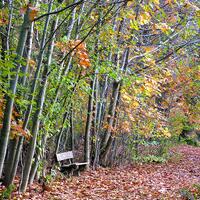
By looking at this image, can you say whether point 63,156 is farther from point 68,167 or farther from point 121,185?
point 121,185

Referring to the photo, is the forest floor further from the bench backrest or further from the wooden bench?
the bench backrest

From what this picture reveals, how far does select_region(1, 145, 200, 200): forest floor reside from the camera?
6355 millimetres

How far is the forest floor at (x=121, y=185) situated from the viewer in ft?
20.9

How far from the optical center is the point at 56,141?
8.51 metres

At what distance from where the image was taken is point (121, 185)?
7.84 meters

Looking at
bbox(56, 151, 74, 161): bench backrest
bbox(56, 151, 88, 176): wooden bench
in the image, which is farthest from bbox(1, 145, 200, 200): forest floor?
bbox(56, 151, 74, 161): bench backrest

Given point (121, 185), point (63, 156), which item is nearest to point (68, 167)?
point (63, 156)

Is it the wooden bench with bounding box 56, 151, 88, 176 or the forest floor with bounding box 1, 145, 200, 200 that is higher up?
the wooden bench with bounding box 56, 151, 88, 176

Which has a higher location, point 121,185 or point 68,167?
point 68,167

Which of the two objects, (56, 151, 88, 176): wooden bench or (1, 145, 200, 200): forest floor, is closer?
(1, 145, 200, 200): forest floor

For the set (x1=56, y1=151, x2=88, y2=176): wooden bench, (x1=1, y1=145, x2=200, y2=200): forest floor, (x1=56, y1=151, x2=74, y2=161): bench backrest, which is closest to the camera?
(x1=1, y1=145, x2=200, y2=200): forest floor

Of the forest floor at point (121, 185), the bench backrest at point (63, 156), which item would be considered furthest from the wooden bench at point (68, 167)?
the forest floor at point (121, 185)

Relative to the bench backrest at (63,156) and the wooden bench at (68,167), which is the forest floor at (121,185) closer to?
the wooden bench at (68,167)

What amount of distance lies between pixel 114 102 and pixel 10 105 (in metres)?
5.95
